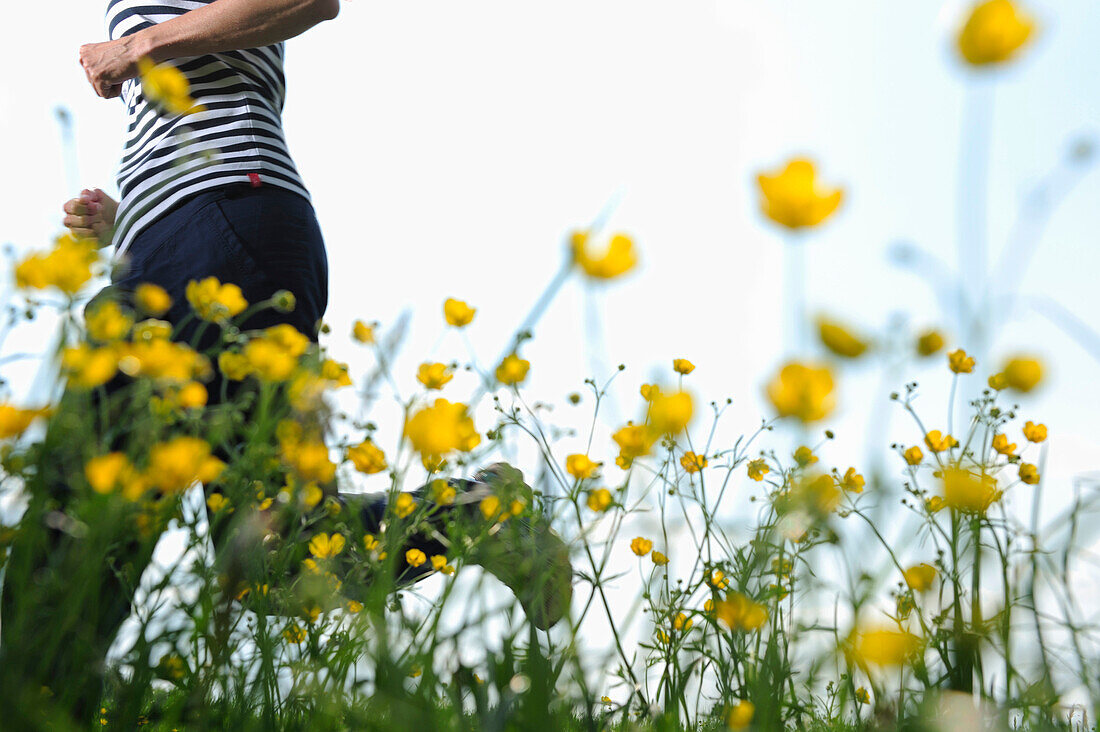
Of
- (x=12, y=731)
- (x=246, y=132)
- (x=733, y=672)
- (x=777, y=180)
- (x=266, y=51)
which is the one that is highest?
(x=266, y=51)

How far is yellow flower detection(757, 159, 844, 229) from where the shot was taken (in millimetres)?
740

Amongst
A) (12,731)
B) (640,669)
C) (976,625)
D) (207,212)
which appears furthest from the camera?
(207,212)

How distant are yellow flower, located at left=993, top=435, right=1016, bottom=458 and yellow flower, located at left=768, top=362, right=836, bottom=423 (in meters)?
1.22

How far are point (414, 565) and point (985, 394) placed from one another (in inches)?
46.5

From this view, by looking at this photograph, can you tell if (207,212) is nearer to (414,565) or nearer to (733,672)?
(414,565)

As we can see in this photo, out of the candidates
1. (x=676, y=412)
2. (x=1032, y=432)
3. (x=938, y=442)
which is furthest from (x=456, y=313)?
(x=1032, y=432)

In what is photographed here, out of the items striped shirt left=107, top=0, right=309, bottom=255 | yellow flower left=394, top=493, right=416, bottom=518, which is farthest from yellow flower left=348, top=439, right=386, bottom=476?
striped shirt left=107, top=0, right=309, bottom=255

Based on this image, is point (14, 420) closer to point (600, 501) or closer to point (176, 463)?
point (176, 463)

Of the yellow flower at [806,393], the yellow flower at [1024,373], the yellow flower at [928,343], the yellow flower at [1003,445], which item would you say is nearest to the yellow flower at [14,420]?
the yellow flower at [806,393]

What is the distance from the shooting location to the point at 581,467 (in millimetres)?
→ 1245

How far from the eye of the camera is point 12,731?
852mm

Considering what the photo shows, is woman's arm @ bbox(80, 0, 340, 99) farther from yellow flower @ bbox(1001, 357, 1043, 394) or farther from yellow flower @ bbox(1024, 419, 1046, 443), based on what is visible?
yellow flower @ bbox(1024, 419, 1046, 443)

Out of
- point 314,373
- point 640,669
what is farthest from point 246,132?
point 640,669

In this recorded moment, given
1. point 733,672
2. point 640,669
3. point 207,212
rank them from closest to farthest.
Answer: point 733,672 → point 640,669 → point 207,212
